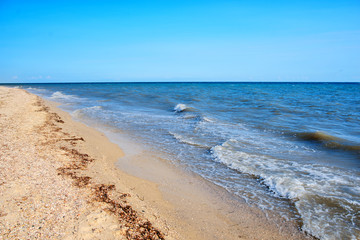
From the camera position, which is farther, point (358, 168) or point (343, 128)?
point (343, 128)

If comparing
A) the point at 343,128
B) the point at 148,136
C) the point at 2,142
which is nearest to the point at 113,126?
the point at 148,136

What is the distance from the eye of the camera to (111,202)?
4.49m

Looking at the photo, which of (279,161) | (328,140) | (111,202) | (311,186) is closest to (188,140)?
(279,161)

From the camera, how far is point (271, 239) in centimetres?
382

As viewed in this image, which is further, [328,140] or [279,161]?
[328,140]

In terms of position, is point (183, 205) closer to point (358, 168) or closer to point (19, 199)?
point (19, 199)

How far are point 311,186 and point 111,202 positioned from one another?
480cm

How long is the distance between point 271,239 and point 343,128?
11.7 meters

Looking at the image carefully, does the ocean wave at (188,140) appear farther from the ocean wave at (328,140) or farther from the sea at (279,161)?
the ocean wave at (328,140)

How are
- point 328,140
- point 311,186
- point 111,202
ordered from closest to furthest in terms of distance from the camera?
point 111,202 → point 311,186 → point 328,140

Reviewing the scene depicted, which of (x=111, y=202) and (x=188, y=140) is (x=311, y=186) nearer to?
(x=111, y=202)

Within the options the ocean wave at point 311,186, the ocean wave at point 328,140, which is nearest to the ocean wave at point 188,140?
the ocean wave at point 311,186

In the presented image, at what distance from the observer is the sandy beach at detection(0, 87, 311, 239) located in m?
3.65

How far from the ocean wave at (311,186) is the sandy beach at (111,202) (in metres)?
0.59
